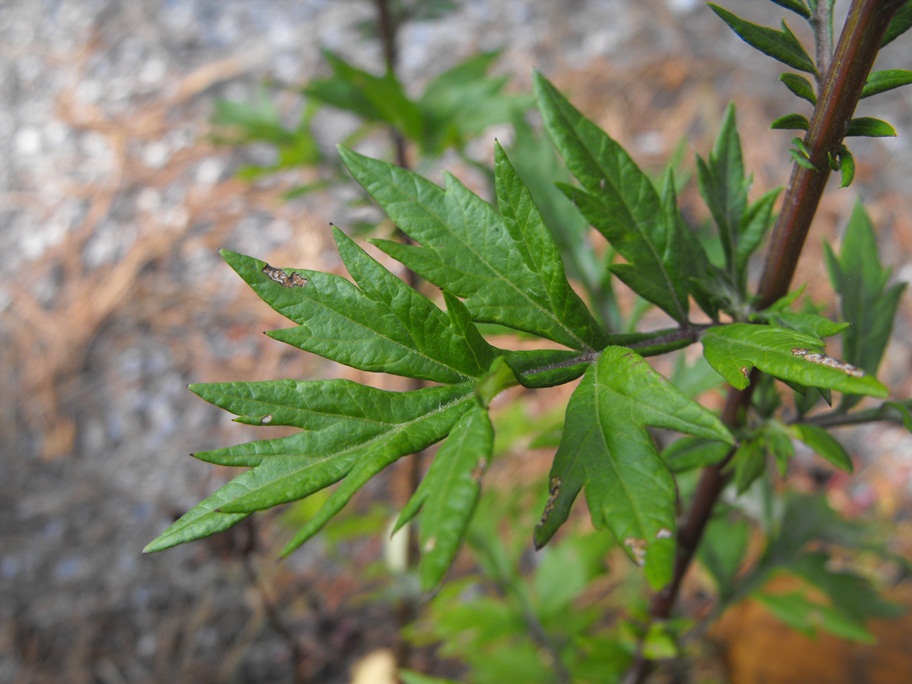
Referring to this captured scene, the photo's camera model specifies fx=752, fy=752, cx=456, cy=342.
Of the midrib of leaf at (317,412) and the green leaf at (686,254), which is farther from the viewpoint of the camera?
the green leaf at (686,254)

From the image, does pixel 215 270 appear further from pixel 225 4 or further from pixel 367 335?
pixel 367 335

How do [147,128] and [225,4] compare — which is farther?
[225,4]

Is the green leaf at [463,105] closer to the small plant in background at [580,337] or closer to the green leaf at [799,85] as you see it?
the small plant in background at [580,337]

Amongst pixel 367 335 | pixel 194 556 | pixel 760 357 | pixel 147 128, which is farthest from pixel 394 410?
pixel 147 128

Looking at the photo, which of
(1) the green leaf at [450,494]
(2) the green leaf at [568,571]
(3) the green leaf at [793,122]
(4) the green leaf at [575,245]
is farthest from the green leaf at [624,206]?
(2) the green leaf at [568,571]

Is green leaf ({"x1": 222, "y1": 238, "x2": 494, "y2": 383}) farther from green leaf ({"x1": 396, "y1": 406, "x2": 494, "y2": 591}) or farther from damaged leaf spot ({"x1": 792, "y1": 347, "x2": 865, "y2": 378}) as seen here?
damaged leaf spot ({"x1": 792, "y1": 347, "x2": 865, "y2": 378})

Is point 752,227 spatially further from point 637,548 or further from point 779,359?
point 637,548
